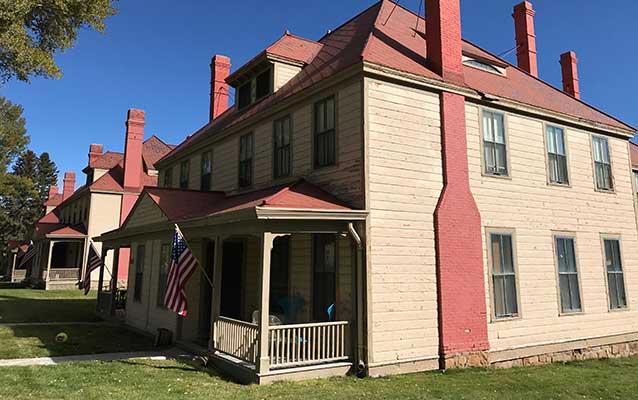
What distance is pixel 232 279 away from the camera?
1329 centimetres

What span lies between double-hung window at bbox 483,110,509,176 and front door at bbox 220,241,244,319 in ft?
22.8

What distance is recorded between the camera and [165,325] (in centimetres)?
1282

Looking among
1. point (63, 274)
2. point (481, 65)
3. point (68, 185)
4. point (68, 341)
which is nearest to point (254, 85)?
point (481, 65)

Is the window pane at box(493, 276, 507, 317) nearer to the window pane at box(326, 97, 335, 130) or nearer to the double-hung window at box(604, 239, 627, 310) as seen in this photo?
the double-hung window at box(604, 239, 627, 310)

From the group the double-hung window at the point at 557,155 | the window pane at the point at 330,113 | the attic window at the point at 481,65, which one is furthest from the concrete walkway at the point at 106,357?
the attic window at the point at 481,65

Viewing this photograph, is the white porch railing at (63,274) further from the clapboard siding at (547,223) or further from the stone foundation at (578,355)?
the stone foundation at (578,355)

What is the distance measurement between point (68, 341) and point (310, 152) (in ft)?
26.9

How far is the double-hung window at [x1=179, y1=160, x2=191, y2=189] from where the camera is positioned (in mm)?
18266

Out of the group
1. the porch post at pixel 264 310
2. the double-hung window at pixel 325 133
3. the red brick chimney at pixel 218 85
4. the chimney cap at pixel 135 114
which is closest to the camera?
the porch post at pixel 264 310

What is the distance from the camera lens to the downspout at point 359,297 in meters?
8.73

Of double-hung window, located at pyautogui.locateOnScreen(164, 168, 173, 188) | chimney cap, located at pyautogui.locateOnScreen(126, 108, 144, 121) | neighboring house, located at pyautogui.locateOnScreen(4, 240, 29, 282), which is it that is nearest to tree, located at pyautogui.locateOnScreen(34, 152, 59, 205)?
neighboring house, located at pyautogui.locateOnScreen(4, 240, 29, 282)

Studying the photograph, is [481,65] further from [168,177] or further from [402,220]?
[168,177]

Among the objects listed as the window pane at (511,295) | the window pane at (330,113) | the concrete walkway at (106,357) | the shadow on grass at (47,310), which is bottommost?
the concrete walkway at (106,357)

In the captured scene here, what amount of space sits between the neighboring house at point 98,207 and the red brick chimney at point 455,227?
24.6 m
